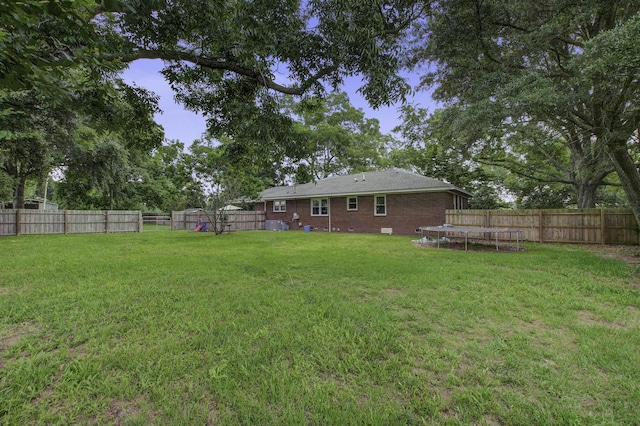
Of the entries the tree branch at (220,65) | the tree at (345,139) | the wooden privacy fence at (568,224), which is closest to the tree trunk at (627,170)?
the wooden privacy fence at (568,224)

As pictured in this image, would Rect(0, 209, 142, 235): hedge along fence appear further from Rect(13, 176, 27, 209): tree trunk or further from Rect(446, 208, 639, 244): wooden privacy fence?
Rect(446, 208, 639, 244): wooden privacy fence

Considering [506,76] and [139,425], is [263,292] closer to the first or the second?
[139,425]

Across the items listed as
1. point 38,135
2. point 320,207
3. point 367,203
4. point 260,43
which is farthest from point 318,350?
point 320,207

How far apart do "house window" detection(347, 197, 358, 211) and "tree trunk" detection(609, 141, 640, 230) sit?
11487 mm

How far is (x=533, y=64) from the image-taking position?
9.13 metres

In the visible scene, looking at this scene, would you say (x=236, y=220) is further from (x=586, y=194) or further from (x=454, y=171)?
(x=586, y=194)

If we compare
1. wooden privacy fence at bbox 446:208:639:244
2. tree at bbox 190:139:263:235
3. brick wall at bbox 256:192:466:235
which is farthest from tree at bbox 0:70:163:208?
wooden privacy fence at bbox 446:208:639:244

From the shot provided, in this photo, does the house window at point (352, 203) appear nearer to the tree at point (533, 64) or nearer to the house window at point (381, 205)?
the house window at point (381, 205)

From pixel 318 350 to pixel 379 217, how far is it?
14315 millimetres

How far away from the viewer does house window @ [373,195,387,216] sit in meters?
16.3

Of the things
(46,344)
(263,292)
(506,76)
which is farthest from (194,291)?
(506,76)

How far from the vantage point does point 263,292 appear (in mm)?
4566

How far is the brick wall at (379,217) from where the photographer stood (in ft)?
47.9

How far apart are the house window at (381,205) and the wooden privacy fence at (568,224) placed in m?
4.42
